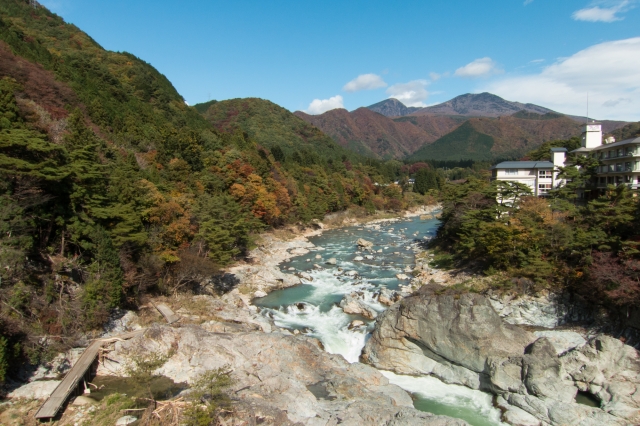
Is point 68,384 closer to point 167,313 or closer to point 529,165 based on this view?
point 167,313

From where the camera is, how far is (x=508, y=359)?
539 inches

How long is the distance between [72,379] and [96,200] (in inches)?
326

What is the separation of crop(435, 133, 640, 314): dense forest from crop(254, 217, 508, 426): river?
5605 mm

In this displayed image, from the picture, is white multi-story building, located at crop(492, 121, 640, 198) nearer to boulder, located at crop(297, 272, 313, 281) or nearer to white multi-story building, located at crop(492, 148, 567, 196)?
white multi-story building, located at crop(492, 148, 567, 196)

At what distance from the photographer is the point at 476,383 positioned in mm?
13977

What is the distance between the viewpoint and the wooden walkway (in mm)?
9991

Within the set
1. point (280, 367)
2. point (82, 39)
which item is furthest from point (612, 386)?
point (82, 39)

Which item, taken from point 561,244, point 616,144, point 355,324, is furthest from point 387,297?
point 616,144

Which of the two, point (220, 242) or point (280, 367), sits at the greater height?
point (220, 242)

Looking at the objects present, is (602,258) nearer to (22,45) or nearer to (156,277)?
(156,277)

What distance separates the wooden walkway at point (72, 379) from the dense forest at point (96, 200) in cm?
82

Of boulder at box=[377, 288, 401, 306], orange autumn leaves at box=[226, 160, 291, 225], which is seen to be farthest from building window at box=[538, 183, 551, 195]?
orange autumn leaves at box=[226, 160, 291, 225]

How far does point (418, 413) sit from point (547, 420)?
4175 millimetres

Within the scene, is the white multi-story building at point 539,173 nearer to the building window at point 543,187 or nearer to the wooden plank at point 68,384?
the building window at point 543,187
